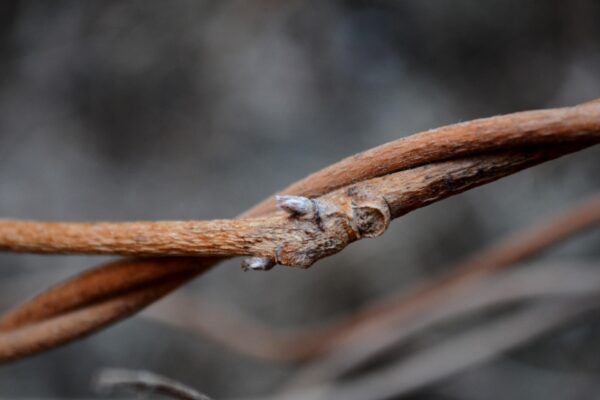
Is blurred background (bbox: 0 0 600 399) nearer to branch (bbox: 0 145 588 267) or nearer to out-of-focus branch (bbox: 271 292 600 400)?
out-of-focus branch (bbox: 271 292 600 400)

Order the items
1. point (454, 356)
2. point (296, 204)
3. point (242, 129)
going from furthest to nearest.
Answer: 1. point (242, 129)
2. point (454, 356)
3. point (296, 204)

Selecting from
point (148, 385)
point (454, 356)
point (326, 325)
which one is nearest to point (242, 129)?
point (326, 325)

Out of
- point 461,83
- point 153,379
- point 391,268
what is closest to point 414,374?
point 391,268

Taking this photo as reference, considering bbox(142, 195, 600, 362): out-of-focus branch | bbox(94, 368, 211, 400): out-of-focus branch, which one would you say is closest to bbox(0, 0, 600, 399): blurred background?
bbox(142, 195, 600, 362): out-of-focus branch

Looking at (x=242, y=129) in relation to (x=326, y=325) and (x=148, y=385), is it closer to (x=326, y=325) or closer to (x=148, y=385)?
(x=326, y=325)

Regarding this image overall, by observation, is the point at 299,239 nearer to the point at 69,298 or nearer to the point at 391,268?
the point at 69,298

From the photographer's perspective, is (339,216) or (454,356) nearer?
(339,216)

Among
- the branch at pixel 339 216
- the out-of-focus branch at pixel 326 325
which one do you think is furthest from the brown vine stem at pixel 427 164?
the out-of-focus branch at pixel 326 325

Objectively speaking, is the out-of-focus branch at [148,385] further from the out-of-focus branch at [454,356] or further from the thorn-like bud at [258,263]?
the out-of-focus branch at [454,356]
